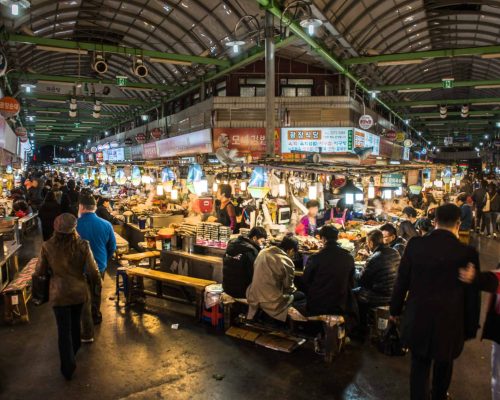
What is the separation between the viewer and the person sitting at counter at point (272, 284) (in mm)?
6078

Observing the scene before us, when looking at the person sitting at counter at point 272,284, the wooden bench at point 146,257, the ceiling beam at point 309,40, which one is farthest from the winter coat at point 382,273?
the ceiling beam at point 309,40

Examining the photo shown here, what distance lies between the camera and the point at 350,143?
16.2 meters

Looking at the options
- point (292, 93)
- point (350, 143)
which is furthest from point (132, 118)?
point (350, 143)

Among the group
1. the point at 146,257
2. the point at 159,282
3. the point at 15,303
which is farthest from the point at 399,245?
the point at 15,303

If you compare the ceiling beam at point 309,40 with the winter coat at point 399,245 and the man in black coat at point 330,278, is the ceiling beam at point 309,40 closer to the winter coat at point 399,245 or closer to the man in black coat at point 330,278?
the winter coat at point 399,245

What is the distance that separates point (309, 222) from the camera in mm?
9773

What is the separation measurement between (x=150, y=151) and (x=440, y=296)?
2283 centimetres

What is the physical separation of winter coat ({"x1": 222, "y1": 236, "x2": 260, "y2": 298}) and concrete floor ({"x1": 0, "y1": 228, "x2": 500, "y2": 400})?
0.79 meters

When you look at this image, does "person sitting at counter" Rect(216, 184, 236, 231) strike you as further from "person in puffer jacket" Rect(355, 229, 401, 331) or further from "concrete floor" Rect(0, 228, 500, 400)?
"person in puffer jacket" Rect(355, 229, 401, 331)

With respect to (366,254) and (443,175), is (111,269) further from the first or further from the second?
(443,175)

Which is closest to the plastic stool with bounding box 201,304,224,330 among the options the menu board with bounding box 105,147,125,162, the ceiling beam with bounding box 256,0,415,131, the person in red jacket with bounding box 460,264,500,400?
the person in red jacket with bounding box 460,264,500,400

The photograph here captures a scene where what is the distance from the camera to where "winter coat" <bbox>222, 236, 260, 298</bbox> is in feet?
21.3

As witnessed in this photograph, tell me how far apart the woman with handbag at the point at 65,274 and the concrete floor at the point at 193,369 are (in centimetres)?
45

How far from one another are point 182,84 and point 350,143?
9.10m
